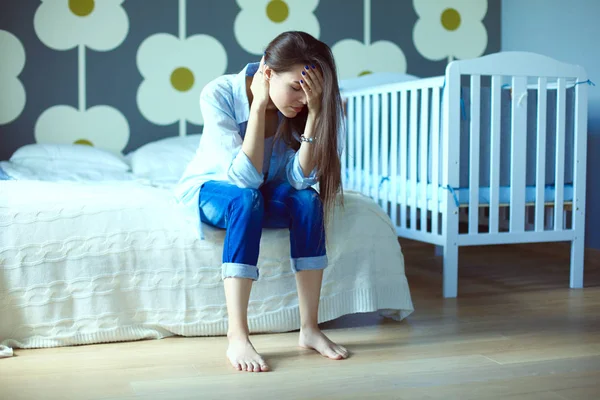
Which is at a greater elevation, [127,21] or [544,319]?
[127,21]

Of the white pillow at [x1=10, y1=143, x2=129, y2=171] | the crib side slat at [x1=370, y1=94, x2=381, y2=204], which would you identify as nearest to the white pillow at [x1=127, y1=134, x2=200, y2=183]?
the white pillow at [x1=10, y1=143, x2=129, y2=171]

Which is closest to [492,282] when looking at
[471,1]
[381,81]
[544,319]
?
[544,319]

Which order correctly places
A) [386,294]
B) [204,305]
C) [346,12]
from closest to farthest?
[204,305] → [386,294] → [346,12]

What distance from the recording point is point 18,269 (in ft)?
5.71

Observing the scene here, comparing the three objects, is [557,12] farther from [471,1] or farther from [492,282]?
[492,282]

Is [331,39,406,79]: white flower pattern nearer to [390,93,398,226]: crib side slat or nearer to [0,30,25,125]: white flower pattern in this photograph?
[390,93,398,226]: crib side slat

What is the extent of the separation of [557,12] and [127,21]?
2045 millimetres

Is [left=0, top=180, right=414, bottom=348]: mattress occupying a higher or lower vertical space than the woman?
lower

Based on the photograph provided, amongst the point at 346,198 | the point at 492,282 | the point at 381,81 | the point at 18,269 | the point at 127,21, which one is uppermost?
the point at 127,21

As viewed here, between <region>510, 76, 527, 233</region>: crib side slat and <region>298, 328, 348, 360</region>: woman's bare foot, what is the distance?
1043 millimetres

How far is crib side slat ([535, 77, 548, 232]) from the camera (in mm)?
2469

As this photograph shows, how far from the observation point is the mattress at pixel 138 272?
5.76 feet

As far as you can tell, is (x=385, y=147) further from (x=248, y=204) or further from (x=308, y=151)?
(x=248, y=204)

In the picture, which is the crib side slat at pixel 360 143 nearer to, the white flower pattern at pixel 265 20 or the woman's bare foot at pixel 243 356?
the white flower pattern at pixel 265 20
